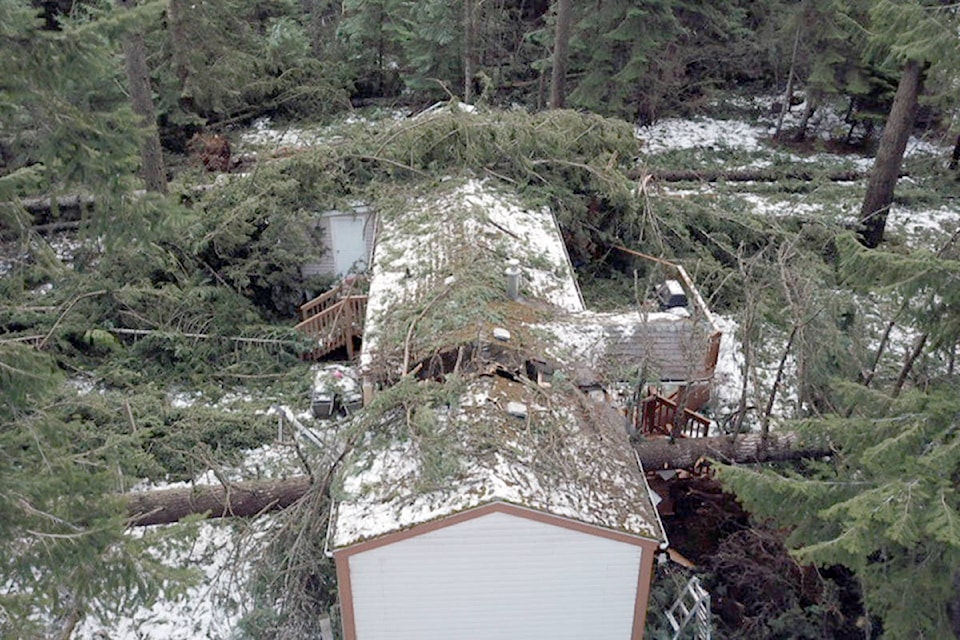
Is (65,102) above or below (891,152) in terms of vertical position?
above

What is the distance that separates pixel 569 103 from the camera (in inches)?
832

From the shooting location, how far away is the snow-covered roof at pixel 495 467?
698 centimetres

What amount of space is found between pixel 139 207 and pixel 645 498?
5.49 m

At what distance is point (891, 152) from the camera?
1501 cm

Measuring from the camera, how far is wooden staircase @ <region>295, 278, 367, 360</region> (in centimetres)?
1267

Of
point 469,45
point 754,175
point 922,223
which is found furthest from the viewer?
point 469,45

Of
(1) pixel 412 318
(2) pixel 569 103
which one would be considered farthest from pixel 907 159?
(1) pixel 412 318

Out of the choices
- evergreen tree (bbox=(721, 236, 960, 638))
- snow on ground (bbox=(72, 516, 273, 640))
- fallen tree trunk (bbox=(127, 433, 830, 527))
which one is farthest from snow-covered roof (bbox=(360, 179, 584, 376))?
evergreen tree (bbox=(721, 236, 960, 638))

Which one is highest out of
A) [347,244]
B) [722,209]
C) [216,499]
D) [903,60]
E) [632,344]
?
[903,60]

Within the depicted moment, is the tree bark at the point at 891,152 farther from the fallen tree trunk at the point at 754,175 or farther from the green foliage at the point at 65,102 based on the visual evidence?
the green foliage at the point at 65,102

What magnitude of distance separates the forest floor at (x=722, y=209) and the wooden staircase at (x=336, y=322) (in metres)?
1.52

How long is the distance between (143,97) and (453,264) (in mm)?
7606

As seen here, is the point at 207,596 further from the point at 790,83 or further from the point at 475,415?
the point at 790,83

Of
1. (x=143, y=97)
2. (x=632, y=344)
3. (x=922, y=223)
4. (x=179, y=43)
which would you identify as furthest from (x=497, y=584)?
(x=179, y=43)
